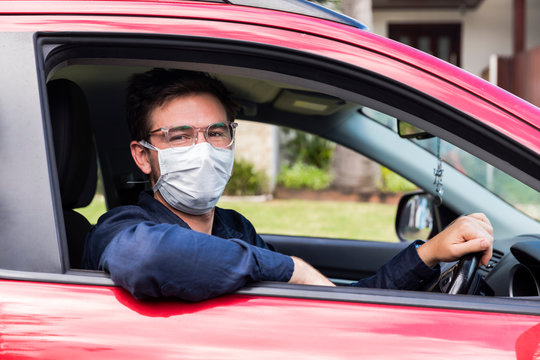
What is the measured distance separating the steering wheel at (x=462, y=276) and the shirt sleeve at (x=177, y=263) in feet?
1.60

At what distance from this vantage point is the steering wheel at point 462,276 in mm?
1543

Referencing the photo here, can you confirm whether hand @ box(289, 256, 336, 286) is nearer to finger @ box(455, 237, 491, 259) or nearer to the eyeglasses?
finger @ box(455, 237, 491, 259)

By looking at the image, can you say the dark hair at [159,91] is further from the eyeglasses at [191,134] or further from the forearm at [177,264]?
the forearm at [177,264]

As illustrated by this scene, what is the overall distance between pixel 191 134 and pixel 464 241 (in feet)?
2.57

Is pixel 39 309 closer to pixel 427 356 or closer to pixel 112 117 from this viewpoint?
pixel 427 356

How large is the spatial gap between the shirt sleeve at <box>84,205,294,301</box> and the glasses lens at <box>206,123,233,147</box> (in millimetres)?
466

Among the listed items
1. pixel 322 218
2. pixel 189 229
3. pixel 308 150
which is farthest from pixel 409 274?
pixel 308 150

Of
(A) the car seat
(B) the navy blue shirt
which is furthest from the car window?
(B) the navy blue shirt

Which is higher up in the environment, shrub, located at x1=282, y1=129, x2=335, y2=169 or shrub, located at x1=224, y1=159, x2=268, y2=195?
shrub, located at x1=282, y1=129, x2=335, y2=169

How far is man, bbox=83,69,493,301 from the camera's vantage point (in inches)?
50.6

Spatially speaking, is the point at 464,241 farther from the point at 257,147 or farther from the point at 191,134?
the point at 257,147

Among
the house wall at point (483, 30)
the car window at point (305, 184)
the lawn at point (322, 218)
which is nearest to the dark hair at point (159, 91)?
the lawn at point (322, 218)

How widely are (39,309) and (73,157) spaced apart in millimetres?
522

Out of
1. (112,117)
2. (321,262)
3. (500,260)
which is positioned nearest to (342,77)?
(500,260)
